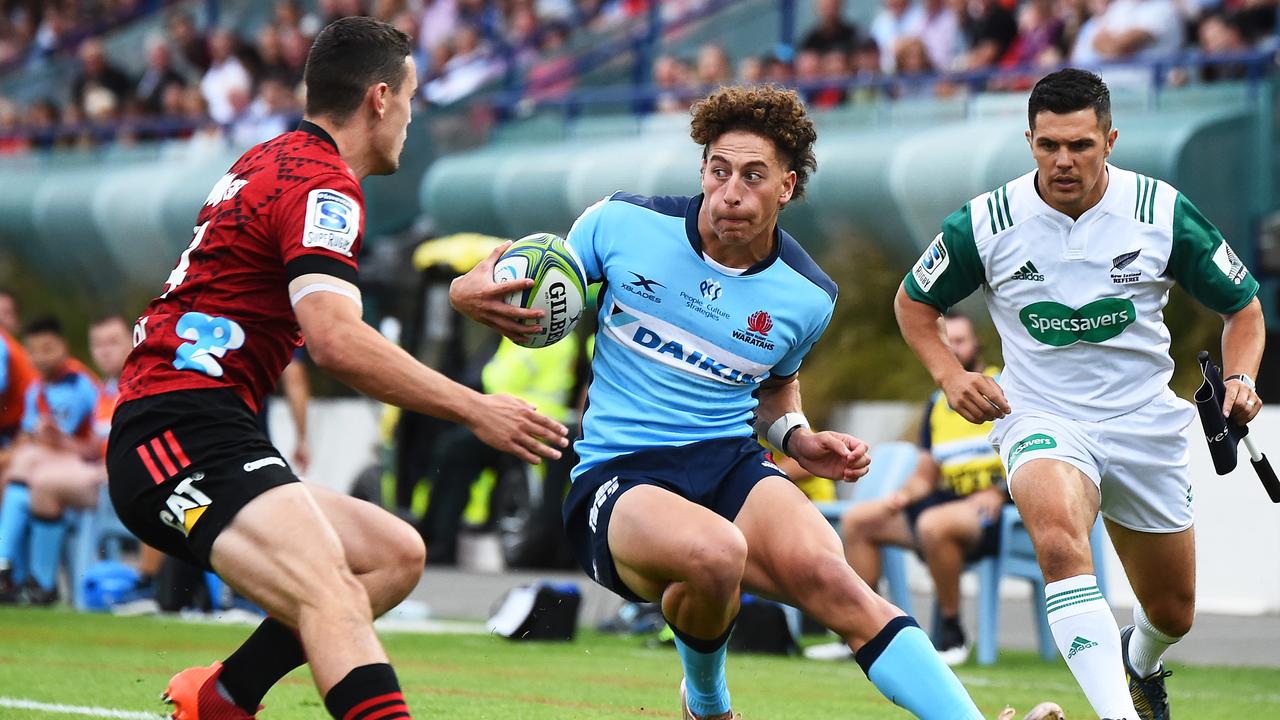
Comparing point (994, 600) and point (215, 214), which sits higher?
point (215, 214)

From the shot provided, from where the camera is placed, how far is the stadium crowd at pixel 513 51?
1484 cm

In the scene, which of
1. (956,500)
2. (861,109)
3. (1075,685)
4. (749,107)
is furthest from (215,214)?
(861,109)

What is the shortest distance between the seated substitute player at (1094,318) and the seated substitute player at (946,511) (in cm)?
347

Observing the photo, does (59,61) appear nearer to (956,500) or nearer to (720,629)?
(956,500)

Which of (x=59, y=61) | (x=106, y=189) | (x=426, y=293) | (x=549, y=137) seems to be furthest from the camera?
(x=59, y=61)

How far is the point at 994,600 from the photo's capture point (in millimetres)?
10500

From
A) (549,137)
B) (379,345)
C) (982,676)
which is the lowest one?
(982,676)

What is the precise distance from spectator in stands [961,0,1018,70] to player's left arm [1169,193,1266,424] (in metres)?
9.20

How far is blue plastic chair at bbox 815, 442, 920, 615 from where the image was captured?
11.0 meters

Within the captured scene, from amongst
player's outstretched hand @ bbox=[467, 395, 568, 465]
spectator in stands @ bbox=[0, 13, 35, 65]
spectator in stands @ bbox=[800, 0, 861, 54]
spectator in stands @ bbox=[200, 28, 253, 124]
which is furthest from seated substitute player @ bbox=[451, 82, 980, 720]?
spectator in stands @ bbox=[0, 13, 35, 65]

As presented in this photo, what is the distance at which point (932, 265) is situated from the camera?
696 centimetres

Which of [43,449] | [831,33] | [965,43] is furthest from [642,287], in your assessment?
[831,33]

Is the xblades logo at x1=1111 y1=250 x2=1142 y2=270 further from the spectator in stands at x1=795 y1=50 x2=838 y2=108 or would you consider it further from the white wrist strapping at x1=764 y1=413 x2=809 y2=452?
the spectator in stands at x1=795 y1=50 x2=838 y2=108

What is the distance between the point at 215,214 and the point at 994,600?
6384 mm
